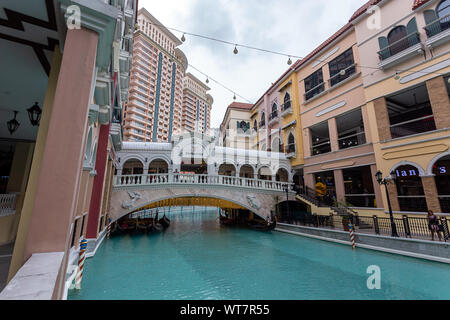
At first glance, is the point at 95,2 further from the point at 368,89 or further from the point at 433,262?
the point at 368,89

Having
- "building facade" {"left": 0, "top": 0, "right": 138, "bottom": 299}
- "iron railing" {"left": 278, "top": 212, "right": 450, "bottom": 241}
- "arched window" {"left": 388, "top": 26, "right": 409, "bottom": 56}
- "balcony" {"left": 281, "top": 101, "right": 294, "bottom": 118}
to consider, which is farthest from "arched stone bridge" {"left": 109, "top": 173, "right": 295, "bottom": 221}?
"arched window" {"left": 388, "top": 26, "right": 409, "bottom": 56}

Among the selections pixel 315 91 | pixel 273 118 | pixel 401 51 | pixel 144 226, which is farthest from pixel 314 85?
pixel 144 226

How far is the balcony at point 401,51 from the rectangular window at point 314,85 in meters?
4.55

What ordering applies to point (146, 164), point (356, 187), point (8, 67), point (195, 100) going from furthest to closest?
point (195, 100) → point (356, 187) → point (146, 164) → point (8, 67)

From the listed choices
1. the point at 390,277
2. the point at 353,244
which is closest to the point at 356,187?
the point at 353,244

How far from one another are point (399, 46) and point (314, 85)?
19.9 feet

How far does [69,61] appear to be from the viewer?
2732mm

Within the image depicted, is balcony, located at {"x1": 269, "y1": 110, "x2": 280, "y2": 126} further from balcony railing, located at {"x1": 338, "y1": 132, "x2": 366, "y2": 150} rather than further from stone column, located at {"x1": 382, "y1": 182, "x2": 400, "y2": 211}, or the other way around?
stone column, located at {"x1": 382, "y1": 182, "x2": 400, "y2": 211}

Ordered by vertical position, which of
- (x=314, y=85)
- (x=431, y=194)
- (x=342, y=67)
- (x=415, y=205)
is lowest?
(x=415, y=205)

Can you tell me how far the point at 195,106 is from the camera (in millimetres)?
68438

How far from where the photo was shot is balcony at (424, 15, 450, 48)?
9562mm

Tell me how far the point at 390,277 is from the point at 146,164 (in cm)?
1455

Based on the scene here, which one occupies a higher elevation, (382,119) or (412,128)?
(412,128)

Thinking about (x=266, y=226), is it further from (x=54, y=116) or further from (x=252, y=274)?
(x=54, y=116)
